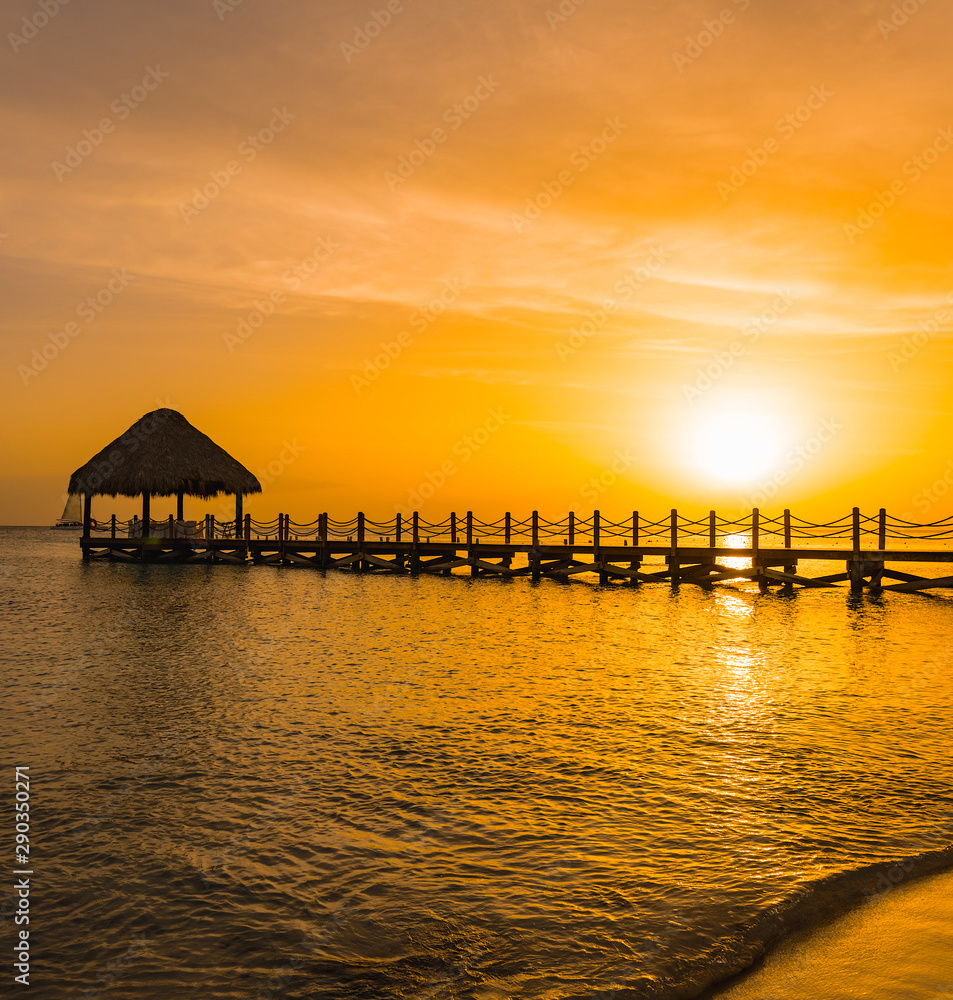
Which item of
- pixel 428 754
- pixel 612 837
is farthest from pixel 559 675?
pixel 612 837

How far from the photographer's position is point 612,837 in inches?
229

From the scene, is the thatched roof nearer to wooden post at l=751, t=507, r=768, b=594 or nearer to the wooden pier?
the wooden pier

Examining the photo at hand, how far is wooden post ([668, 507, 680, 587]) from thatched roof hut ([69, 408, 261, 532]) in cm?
2153

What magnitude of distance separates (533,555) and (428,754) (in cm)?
2263

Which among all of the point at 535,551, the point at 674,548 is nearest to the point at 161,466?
the point at 535,551

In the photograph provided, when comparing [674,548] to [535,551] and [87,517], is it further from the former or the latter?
[87,517]

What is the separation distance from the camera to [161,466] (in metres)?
36.5

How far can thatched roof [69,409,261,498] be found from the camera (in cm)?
3644

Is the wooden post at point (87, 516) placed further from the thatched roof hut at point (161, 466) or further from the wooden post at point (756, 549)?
the wooden post at point (756, 549)

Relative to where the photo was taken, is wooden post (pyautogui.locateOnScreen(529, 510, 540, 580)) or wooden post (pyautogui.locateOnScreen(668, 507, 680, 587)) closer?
wooden post (pyautogui.locateOnScreen(668, 507, 680, 587))

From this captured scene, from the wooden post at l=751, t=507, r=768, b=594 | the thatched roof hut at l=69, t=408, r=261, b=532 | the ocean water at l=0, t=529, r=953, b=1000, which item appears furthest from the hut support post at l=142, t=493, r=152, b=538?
the wooden post at l=751, t=507, r=768, b=594

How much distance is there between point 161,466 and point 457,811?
110 feet

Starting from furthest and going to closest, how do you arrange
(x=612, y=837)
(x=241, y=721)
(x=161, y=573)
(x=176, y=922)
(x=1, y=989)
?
(x=161, y=573) < (x=241, y=721) < (x=612, y=837) < (x=176, y=922) < (x=1, y=989)

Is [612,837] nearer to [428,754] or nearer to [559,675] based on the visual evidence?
[428,754]
